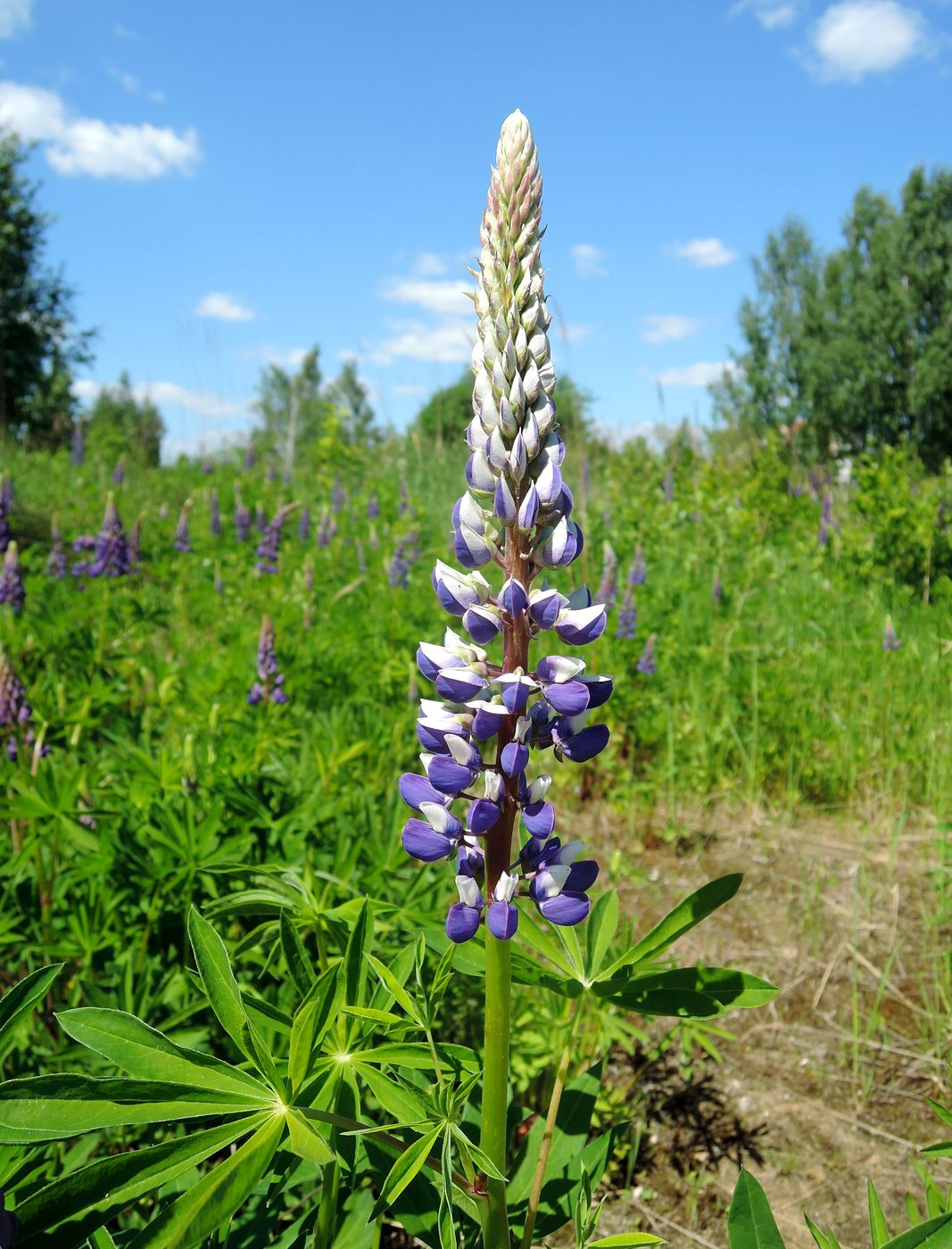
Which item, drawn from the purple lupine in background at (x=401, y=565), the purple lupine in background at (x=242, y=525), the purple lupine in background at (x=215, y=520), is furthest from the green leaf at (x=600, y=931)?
the purple lupine in background at (x=215, y=520)

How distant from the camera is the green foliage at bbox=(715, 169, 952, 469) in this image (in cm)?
3450

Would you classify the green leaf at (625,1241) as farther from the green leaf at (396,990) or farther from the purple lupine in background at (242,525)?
the purple lupine in background at (242,525)

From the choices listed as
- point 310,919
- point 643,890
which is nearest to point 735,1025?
point 643,890

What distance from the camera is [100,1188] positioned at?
92 centimetres

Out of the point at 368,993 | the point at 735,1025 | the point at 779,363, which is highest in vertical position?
the point at 779,363

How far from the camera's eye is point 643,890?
9.87 feet

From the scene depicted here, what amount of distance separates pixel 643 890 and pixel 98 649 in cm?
245

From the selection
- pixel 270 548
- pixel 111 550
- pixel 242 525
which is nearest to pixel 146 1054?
pixel 111 550

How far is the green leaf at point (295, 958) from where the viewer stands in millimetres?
1277

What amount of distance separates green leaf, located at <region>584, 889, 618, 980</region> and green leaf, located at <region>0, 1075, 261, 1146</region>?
1.85 ft

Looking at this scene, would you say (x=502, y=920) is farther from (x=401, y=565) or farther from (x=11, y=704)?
(x=401, y=565)

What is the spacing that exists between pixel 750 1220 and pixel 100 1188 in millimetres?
740

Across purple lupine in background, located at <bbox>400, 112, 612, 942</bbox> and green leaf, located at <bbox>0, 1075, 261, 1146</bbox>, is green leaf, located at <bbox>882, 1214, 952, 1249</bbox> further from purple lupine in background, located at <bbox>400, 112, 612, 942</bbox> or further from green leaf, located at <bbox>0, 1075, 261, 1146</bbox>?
green leaf, located at <bbox>0, 1075, 261, 1146</bbox>

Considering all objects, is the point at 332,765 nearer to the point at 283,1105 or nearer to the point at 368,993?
the point at 368,993
